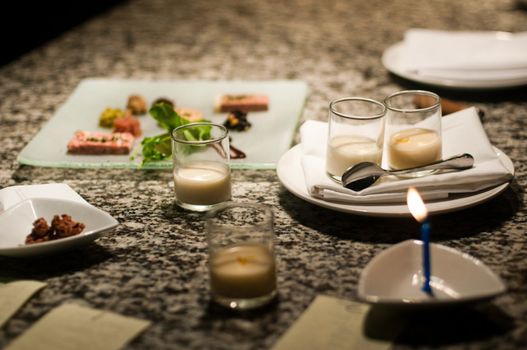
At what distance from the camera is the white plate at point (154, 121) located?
57.1 inches

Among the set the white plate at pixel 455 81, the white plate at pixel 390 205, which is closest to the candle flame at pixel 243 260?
the white plate at pixel 390 205

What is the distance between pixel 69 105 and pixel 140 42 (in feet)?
1.82

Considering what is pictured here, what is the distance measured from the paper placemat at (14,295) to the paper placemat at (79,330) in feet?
0.16

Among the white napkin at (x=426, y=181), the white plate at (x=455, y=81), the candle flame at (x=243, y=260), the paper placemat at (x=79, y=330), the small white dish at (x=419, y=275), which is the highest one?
the white plate at (x=455, y=81)

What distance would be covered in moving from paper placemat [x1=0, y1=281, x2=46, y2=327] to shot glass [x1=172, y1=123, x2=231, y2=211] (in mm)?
297

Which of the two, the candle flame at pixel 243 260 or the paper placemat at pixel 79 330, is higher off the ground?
the candle flame at pixel 243 260

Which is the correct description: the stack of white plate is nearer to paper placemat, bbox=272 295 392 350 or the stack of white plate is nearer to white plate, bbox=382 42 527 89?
white plate, bbox=382 42 527 89

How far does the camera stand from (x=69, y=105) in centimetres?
174

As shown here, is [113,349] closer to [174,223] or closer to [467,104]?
[174,223]

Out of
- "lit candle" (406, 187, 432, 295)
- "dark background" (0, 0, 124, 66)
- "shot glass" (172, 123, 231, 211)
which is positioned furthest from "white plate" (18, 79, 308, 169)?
"dark background" (0, 0, 124, 66)

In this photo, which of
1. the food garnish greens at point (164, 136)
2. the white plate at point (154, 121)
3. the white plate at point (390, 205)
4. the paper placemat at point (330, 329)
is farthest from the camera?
the white plate at point (154, 121)

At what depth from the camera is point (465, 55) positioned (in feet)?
6.13

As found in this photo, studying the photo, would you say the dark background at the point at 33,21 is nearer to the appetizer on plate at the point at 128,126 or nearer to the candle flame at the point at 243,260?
the appetizer on plate at the point at 128,126

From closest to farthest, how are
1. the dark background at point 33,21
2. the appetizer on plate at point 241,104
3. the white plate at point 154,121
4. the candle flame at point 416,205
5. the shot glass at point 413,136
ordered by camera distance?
the candle flame at point 416,205 → the shot glass at point 413,136 → the white plate at point 154,121 → the appetizer on plate at point 241,104 → the dark background at point 33,21
